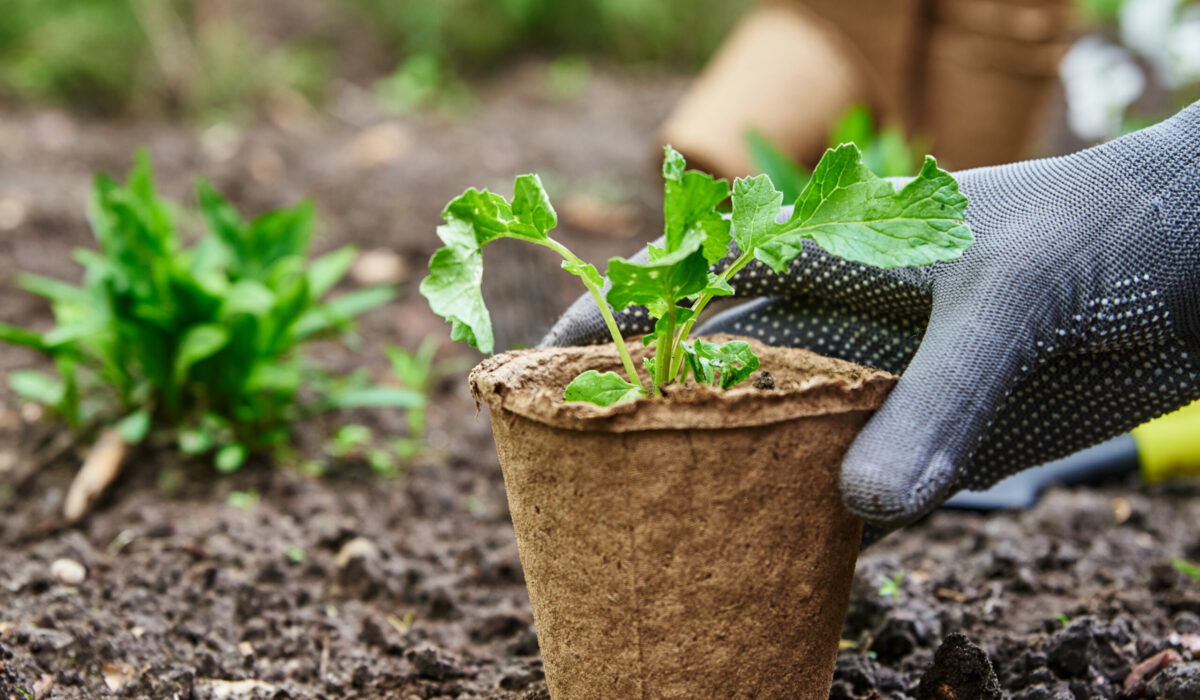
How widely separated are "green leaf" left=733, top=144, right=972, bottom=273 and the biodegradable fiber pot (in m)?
0.14

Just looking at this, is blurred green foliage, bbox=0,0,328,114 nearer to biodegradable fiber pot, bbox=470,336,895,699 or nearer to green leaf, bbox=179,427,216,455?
green leaf, bbox=179,427,216,455

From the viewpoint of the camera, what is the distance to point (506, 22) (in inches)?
231

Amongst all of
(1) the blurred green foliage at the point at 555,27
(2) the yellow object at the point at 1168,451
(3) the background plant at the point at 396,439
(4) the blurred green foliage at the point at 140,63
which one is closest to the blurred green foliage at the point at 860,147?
(2) the yellow object at the point at 1168,451

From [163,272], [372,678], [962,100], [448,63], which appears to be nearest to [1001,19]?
[962,100]

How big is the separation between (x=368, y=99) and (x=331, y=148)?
1.10 meters

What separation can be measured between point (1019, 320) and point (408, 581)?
4.04ft

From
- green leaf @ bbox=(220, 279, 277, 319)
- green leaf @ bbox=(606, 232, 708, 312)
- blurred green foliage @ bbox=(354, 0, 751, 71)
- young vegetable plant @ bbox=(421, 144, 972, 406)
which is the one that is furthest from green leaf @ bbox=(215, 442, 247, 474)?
blurred green foliage @ bbox=(354, 0, 751, 71)

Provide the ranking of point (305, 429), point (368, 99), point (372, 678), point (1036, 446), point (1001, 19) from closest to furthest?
point (1036, 446)
point (372, 678)
point (305, 429)
point (1001, 19)
point (368, 99)

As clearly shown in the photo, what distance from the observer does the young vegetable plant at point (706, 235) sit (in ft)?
3.11

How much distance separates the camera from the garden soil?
135 cm

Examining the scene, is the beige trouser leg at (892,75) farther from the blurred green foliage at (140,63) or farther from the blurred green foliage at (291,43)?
the blurred green foliage at (140,63)

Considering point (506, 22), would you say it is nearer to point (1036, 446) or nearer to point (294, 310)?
point (294, 310)

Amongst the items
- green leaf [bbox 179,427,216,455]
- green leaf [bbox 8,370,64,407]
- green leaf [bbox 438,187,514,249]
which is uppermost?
green leaf [bbox 438,187,514,249]

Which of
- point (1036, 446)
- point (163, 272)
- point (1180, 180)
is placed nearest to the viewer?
point (1180, 180)
